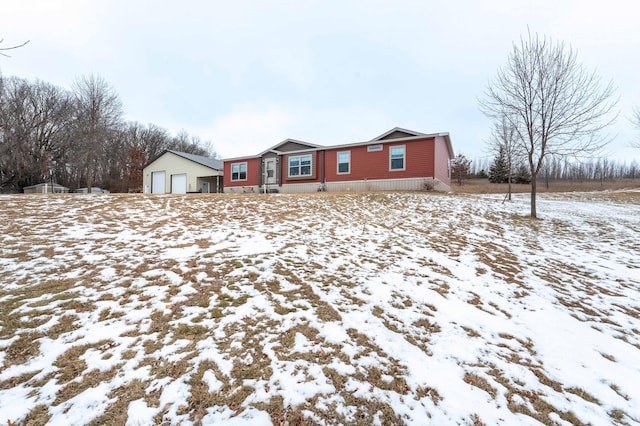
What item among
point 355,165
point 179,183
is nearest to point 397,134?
point 355,165

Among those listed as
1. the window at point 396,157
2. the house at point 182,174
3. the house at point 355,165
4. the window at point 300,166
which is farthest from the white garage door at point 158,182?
the window at point 396,157

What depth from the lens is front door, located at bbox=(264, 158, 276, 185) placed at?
67.7 feet

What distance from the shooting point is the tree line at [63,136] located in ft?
80.2

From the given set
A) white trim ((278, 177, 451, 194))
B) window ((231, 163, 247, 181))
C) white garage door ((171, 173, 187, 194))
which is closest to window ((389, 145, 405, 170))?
white trim ((278, 177, 451, 194))

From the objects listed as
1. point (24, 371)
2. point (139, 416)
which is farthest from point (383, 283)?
point (24, 371)

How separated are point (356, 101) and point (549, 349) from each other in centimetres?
3201

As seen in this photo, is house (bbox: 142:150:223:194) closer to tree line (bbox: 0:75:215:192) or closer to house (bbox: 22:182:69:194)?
tree line (bbox: 0:75:215:192)

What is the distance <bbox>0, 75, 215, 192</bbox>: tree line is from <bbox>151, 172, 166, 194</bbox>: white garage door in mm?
5069

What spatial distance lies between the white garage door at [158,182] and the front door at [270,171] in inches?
532

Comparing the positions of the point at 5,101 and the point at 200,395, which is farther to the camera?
the point at 5,101

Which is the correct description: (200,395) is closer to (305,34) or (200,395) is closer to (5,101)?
(305,34)

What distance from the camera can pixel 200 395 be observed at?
2225 mm

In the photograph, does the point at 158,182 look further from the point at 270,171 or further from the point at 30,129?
the point at 30,129

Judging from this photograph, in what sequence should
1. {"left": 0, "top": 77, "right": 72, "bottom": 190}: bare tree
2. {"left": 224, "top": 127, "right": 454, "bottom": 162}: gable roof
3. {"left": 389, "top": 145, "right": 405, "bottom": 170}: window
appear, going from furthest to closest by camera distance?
{"left": 0, "top": 77, "right": 72, "bottom": 190}: bare tree, {"left": 389, "top": 145, "right": 405, "bottom": 170}: window, {"left": 224, "top": 127, "right": 454, "bottom": 162}: gable roof
